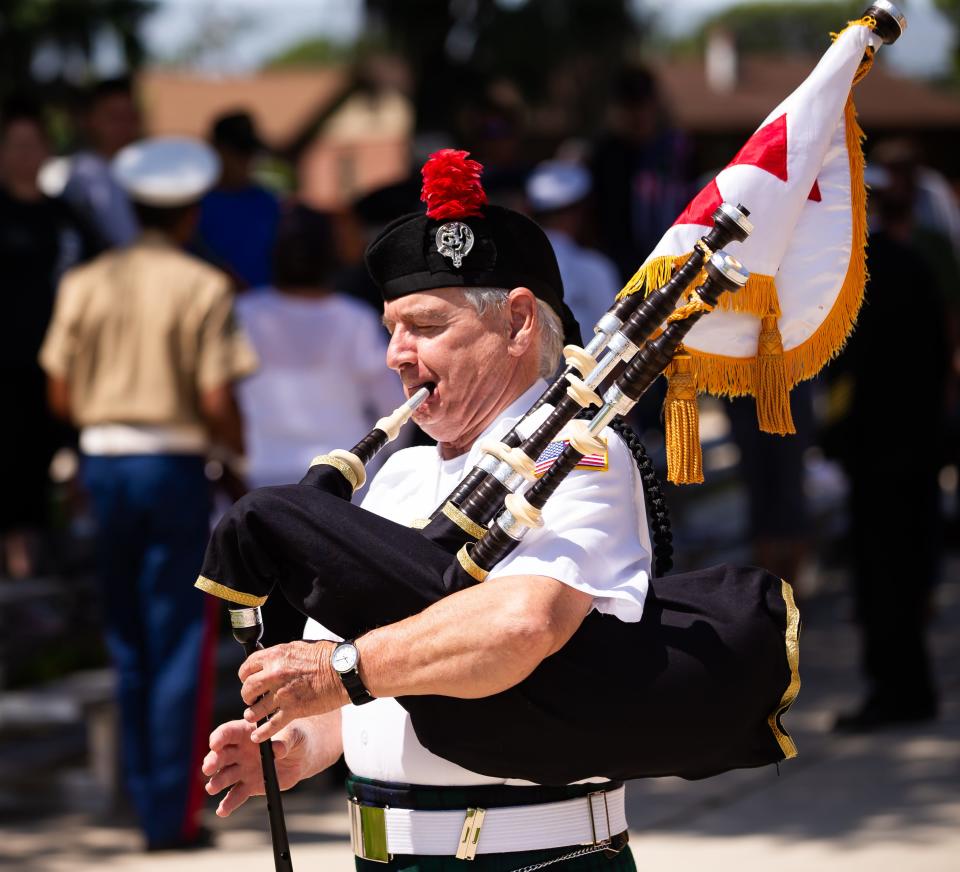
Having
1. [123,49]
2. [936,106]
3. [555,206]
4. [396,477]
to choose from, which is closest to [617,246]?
[555,206]

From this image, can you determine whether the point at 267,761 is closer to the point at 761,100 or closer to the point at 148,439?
the point at 148,439

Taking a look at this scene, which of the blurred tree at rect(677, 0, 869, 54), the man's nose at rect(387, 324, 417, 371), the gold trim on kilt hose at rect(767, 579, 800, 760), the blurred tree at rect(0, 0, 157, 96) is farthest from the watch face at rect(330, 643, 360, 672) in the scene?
the blurred tree at rect(677, 0, 869, 54)

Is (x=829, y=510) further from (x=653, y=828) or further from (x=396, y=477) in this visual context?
(x=396, y=477)

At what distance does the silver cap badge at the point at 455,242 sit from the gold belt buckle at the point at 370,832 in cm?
87

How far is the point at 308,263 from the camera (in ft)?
20.5

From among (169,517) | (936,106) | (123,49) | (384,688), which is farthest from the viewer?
(936,106)

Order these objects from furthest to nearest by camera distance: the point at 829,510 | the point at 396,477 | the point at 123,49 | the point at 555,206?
the point at 123,49
the point at 829,510
the point at 555,206
the point at 396,477

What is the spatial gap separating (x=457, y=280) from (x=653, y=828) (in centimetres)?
395

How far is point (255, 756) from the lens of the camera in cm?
278

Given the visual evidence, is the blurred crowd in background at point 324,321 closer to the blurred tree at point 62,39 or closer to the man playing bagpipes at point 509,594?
the man playing bagpipes at point 509,594

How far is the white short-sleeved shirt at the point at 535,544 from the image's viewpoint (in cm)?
238

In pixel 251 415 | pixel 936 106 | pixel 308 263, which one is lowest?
pixel 251 415

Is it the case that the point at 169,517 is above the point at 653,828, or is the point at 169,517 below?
above

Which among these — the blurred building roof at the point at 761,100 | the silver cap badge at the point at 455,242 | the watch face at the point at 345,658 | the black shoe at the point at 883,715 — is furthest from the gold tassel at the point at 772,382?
the blurred building roof at the point at 761,100
